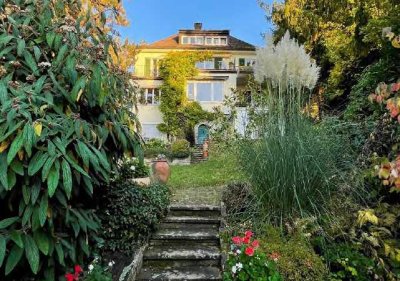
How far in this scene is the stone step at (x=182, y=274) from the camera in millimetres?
3807

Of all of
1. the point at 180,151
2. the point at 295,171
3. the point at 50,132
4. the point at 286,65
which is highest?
the point at 286,65

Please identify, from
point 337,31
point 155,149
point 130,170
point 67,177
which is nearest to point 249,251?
point 67,177

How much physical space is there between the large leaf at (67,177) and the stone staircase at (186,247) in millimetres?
1799

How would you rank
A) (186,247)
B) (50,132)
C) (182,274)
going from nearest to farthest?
(50,132), (182,274), (186,247)

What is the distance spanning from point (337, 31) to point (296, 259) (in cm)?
1394

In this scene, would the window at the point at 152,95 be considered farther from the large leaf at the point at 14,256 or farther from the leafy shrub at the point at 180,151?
the large leaf at the point at 14,256

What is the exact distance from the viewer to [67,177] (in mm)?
2502

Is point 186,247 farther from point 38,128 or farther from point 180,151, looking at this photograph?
point 180,151

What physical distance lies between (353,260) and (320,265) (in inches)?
13.6

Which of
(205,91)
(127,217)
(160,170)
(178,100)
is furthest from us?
(205,91)

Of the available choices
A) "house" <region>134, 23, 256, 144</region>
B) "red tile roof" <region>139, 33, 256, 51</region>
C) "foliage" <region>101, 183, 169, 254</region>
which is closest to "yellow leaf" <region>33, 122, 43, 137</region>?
"foliage" <region>101, 183, 169, 254</region>

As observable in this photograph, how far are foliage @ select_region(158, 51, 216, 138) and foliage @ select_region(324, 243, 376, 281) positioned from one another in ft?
65.4

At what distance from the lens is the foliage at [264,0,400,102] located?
11930 millimetres

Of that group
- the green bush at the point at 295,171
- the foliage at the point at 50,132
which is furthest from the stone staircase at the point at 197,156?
the foliage at the point at 50,132
